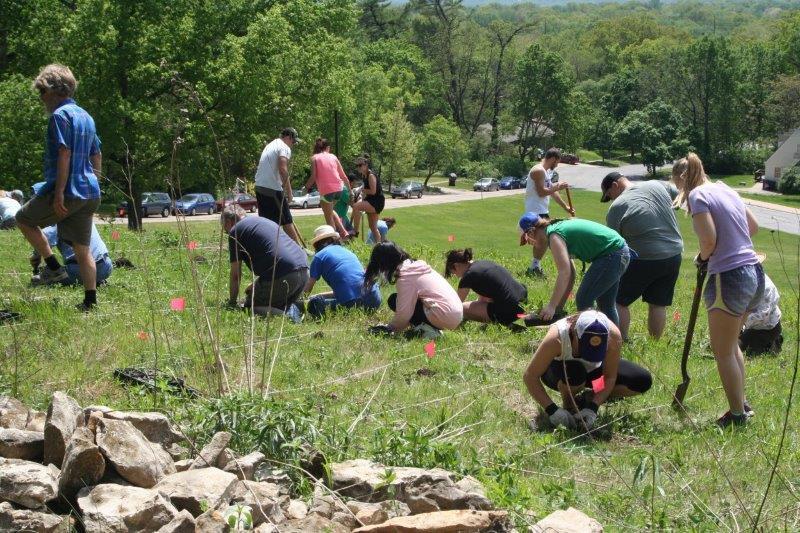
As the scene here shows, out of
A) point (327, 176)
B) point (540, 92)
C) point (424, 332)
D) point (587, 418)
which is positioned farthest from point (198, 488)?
point (540, 92)

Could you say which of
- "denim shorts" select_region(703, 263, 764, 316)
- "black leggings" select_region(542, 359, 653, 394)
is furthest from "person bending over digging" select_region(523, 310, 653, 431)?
"denim shorts" select_region(703, 263, 764, 316)

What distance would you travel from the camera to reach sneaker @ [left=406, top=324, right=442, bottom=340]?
25.8ft

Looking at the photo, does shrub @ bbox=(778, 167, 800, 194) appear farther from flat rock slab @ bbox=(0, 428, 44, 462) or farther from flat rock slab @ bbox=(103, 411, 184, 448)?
flat rock slab @ bbox=(0, 428, 44, 462)

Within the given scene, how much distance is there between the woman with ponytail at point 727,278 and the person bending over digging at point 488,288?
8.89ft

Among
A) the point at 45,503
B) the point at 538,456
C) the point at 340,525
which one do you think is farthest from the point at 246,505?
the point at 538,456

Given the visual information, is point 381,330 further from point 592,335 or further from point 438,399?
point 592,335

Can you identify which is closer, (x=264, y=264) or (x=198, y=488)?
(x=198, y=488)

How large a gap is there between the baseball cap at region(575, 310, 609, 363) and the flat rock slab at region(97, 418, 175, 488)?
8.93 feet

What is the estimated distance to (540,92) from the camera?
92.3 metres

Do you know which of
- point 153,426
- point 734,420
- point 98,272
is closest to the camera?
point 153,426


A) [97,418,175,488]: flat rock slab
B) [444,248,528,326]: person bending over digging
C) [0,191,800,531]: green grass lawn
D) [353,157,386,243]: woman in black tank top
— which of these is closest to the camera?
[97,418,175,488]: flat rock slab

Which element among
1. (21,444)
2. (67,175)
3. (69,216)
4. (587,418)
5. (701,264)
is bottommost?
(587,418)

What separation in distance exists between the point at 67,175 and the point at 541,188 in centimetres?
674

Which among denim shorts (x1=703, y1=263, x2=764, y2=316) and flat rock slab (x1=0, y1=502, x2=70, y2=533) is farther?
denim shorts (x1=703, y1=263, x2=764, y2=316)
